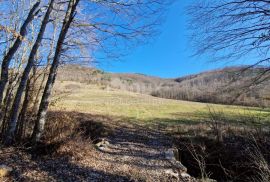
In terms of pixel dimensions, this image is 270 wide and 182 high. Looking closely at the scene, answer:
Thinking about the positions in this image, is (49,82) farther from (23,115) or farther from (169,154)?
(169,154)

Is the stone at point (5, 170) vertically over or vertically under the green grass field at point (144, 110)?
under

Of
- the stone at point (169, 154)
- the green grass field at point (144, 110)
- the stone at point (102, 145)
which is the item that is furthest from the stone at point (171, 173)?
the green grass field at point (144, 110)

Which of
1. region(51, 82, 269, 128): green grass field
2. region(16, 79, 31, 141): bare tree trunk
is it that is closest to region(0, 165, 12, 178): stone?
region(16, 79, 31, 141): bare tree trunk

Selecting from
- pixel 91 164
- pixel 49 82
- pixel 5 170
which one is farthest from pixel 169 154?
pixel 5 170

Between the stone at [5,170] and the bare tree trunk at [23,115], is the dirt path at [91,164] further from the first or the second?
the bare tree trunk at [23,115]

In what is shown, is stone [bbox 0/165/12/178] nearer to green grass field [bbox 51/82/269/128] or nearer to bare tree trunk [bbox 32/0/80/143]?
bare tree trunk [bbox 32/0/80/143]

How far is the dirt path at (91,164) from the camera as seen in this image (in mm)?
5250

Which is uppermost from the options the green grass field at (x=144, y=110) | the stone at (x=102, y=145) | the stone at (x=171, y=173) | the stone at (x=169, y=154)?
the green grass field at (x=144, y=110)

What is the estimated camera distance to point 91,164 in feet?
20.7

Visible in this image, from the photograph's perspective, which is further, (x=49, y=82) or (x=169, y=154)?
(x=169, y=154)

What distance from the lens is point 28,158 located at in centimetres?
594

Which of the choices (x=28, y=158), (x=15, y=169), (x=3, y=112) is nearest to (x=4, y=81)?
(x=3, y=112)

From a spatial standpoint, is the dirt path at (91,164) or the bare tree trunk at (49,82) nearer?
the dirt path at (91,164)

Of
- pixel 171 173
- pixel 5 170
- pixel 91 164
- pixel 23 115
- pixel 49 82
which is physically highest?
pixel 49 82
